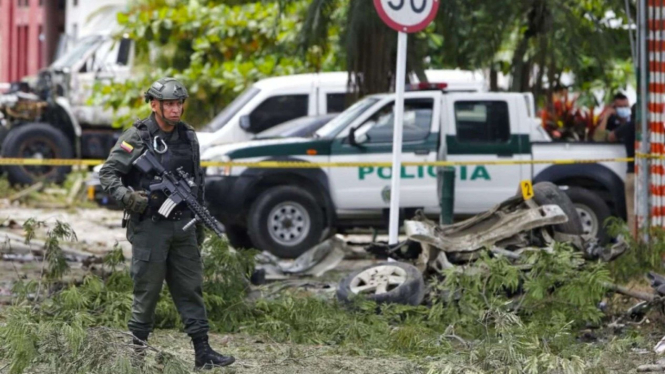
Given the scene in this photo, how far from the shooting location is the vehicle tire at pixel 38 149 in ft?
67.9

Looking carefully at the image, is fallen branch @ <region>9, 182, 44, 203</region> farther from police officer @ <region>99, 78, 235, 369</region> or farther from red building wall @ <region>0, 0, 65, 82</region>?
red building wall @ <region>0, 0, 65, 82</region>

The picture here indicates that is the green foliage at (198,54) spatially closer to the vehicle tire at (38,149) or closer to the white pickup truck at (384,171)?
the vehicle tire at (38,149)

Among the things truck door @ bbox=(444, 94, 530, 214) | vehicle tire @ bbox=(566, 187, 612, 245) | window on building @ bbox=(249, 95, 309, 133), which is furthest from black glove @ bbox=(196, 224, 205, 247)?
A: window on building @ bbox=(249, 95, 309, 133)

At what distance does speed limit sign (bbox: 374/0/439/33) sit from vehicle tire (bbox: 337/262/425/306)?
193 cm

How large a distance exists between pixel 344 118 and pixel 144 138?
6.83 metres

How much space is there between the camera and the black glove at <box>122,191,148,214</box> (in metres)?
7.22

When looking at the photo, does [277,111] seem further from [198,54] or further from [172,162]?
[172,162]

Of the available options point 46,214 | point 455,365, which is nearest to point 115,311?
point 455,365

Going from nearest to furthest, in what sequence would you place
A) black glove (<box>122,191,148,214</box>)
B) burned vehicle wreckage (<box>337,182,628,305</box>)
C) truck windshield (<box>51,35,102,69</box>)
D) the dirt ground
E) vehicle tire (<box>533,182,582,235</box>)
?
black glove (<box>122,191,148,214</box>) → the dirt ground → burned vehicle wreckage (<box>337,182,628,305</box>) → vehicle tire (<box>533,182,582,235</box>) → truck windshield (<box>51,35,102,69</box>)

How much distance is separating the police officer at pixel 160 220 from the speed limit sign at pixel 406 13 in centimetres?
346

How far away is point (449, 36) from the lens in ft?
45.0

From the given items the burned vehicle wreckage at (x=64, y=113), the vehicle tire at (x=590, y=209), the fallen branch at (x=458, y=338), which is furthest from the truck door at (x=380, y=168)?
the burned vehicle wreckage at (x=64, y=113)

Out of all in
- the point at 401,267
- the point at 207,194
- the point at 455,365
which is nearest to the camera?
the point at 455,365

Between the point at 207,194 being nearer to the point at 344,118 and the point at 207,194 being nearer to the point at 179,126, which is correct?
the point at 344,118
